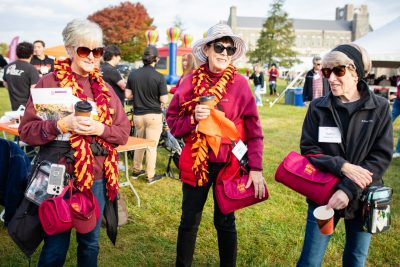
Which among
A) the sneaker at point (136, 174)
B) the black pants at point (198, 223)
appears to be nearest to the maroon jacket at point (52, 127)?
the black pants at point (198, 223)

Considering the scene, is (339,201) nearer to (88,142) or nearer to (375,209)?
(375,209)

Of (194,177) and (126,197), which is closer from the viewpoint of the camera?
(194,177)

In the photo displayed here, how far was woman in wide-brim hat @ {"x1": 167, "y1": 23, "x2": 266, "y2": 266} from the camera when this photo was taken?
233 centimetres

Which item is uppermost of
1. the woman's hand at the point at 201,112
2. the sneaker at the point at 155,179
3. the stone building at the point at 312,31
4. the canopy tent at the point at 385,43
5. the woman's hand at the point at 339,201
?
the stone building at the point at 312,31

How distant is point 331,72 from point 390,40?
41.6 ft

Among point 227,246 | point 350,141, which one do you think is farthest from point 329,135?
point 227,246

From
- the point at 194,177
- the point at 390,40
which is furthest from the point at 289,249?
the point at 390,40

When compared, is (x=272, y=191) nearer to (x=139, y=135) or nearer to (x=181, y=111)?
(x=139, y=135)

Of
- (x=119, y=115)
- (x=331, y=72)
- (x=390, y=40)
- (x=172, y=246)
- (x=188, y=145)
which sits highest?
(x=390, y=40)

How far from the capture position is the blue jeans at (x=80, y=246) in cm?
207

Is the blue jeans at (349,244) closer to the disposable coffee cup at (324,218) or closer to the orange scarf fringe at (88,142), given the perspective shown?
the disposable coffee cup at (324,218)

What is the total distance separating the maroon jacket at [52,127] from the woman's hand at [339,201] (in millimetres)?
1287

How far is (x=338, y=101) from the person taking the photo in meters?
2.03

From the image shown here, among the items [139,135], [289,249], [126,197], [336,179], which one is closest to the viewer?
[336,179]
